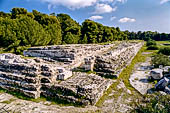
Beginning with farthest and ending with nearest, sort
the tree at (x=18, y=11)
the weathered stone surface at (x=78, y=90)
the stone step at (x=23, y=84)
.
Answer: the tree at (x=18, y=11)
the stone step at (x=23, y=84)
the weathered stone surface at (x=78, y=90)

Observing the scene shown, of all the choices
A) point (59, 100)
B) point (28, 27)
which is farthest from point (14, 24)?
point (59, 100)

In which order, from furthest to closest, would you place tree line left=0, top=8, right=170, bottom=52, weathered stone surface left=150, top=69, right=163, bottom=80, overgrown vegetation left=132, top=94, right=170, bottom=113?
tree line left=0, top=8, right=170, bottom=52, weathered stone surface left=150, top=69, right=163, bottom=80, overgrown vegetation left=132, top=94, right=170, bottom=113

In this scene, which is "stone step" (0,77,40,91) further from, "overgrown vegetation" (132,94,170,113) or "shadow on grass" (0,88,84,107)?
"overgrown vegetation" (132,94,170,113)

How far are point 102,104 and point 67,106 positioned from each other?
1.43 m

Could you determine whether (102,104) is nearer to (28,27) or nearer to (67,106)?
(67,106)

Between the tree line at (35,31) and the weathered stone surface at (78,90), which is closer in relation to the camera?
the weathered stone surface at (78,90)

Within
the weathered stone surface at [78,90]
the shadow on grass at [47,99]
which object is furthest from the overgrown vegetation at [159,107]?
the shadow on grass at [47,99]

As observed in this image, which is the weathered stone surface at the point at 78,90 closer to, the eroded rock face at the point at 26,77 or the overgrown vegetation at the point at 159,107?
the eroded rock face at the point at 26,77

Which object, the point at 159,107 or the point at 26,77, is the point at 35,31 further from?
the point at 159,107

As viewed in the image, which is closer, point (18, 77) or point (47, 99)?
point (47, 99)

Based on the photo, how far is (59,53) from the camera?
443 inches

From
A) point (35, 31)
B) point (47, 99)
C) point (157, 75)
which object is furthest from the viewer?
point (35, 31)

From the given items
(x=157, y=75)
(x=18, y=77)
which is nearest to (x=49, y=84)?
(x=18, y=77)

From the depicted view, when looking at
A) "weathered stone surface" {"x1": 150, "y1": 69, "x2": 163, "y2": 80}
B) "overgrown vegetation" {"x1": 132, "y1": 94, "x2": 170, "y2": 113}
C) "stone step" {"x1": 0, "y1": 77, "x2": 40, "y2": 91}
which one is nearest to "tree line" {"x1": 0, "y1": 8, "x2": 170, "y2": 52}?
"stone step" {"x1": 0, "y1": 77, "x2": 40, "y2": 91}
